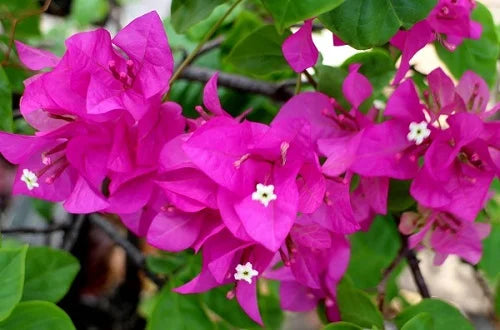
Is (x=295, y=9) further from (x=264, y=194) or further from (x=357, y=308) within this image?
(x=357, y=308)

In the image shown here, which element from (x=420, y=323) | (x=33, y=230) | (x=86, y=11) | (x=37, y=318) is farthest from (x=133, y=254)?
(x=86, y=11)

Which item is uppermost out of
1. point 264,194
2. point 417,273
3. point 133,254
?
point 264,194

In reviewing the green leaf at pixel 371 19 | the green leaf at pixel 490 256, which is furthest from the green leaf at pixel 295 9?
the green leaf at pixel 490 256

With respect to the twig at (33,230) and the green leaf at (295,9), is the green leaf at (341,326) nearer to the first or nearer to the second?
the green leaf at (295,9)

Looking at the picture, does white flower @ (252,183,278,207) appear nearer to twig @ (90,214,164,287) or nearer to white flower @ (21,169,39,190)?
white flower @ (21,169,39,190)

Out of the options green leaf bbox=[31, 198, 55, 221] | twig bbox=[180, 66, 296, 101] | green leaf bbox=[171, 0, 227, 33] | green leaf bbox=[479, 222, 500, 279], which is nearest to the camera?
green leaf bbox=[171, 0, 227, 33]

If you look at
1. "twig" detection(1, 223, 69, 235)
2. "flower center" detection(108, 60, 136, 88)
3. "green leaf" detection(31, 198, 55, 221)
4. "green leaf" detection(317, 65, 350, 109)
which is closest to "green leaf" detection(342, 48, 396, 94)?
"green leaf" detection(317, 65, 350, 109)
